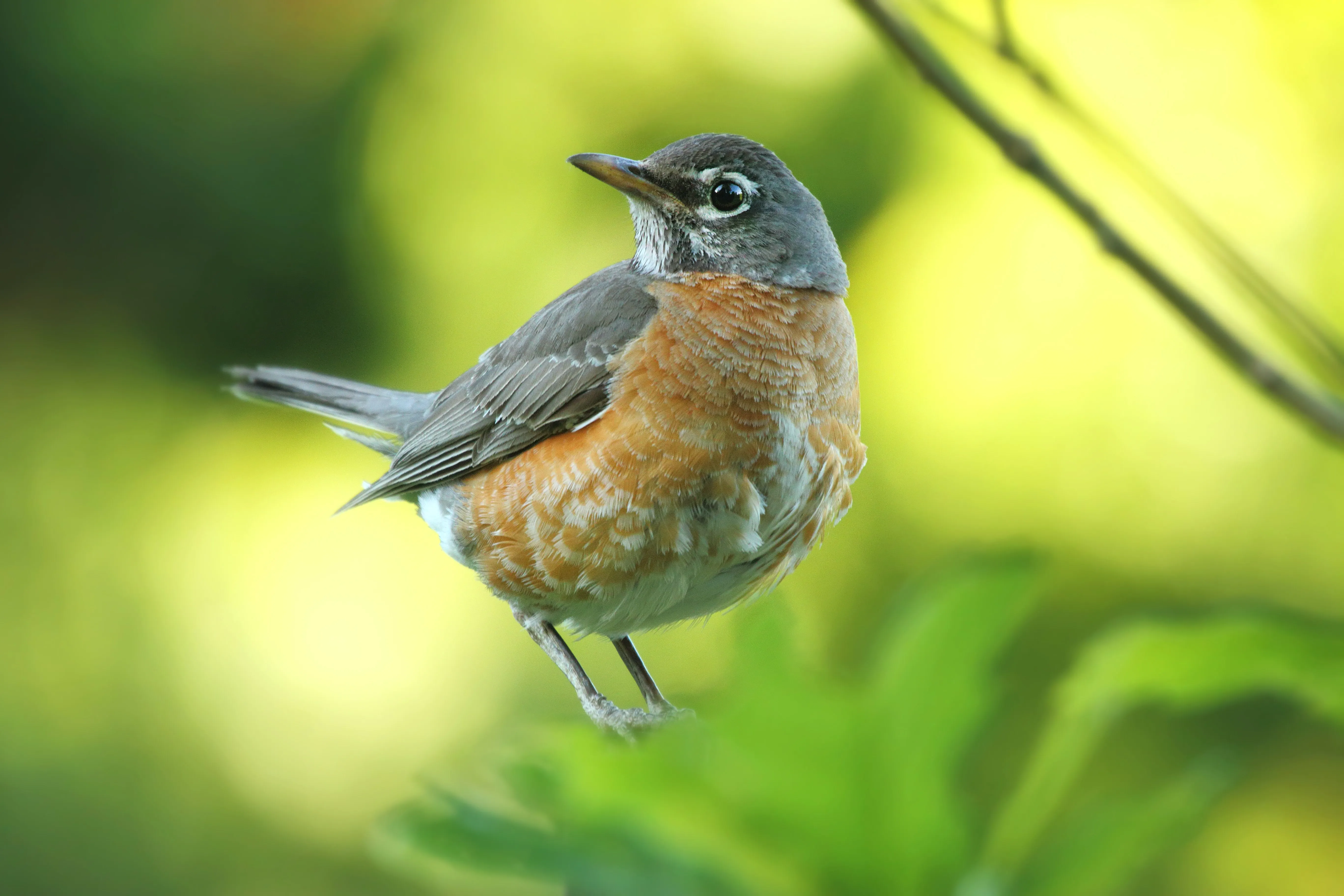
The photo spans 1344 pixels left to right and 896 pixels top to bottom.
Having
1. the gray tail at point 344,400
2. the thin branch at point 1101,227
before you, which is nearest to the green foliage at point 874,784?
the thin branch at point 1101,227

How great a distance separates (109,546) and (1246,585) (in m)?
4.52

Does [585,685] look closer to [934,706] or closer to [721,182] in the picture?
[721,182]

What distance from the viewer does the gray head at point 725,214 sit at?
2639 mm

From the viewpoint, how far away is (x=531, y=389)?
9.00 ft

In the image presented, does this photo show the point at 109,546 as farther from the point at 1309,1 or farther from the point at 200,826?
the point at 1309,1

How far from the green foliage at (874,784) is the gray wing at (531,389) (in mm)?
1963

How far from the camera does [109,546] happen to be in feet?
16.7

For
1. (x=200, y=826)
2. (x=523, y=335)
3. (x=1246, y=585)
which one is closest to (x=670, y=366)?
(x=523, y=335)

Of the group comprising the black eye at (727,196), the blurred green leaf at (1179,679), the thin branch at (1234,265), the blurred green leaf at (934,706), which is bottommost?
the blurred green leaf at (1179,679)

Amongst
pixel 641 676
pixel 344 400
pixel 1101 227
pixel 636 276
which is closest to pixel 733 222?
pixel 636 276

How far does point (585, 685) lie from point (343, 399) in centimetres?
119

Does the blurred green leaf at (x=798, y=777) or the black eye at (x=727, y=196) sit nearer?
the blurred green leaf at (x=798, y=777)

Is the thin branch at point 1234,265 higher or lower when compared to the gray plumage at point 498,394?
lower

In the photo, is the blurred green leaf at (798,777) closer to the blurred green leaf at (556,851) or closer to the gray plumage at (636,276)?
the blurred green leaf at (556,851)
